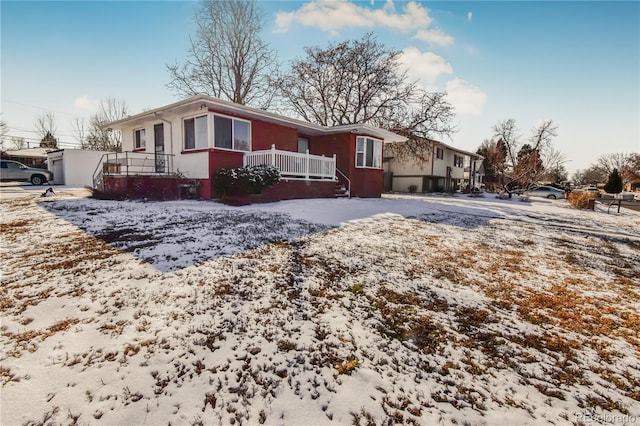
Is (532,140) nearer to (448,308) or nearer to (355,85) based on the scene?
(355,85)

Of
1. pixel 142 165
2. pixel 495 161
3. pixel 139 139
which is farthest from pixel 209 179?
pixel 495 161

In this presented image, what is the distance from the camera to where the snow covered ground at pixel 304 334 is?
186cm

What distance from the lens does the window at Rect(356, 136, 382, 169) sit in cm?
1603

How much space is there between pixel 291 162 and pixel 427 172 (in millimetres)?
21123

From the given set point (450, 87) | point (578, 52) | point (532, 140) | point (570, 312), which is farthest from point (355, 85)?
point (532, 140)

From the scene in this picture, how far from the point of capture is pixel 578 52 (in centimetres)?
1041

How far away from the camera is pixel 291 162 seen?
12.4 metres

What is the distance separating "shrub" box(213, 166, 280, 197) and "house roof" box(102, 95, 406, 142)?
253 centimetres

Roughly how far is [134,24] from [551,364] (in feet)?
52.1

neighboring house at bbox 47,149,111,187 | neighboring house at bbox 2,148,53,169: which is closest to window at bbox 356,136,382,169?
neighboring house at bbox 47,149,111,187

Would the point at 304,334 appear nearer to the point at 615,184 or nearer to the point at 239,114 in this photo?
the point at 239,114

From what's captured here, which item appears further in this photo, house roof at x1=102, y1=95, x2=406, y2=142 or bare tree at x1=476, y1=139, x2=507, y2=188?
bare tree at x1=476, y1=139, x2=507, y2=188

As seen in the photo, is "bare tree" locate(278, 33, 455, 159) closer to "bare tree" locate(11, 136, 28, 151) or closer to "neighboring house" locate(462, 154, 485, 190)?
"neighboring house" locate(462, 154, 485, 190)

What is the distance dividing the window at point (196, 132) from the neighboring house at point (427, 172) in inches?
843
